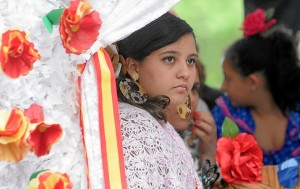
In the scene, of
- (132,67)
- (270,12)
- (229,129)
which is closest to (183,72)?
(132,67)

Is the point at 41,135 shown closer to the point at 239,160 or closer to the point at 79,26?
the point at 79,26

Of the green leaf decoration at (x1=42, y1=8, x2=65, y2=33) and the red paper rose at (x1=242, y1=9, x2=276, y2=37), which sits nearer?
the green leaf decoration at (x1=42, y1=8, x2=65, y2=33)

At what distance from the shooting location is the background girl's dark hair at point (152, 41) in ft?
7.20

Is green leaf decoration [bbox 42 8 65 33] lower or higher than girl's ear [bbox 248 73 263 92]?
lower

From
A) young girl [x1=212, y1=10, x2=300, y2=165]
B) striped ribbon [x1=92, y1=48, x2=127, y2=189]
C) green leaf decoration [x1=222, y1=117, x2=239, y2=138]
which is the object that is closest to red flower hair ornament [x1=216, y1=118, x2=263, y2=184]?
green leaf decoration [x1=222, y1=117, x2=239, y2=138]

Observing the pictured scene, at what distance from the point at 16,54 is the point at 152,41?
0.66 m

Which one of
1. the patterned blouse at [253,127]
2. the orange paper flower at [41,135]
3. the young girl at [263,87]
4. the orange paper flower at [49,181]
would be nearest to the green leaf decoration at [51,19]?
the orange paper flower at [41,135]

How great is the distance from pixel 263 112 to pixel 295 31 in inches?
24.4

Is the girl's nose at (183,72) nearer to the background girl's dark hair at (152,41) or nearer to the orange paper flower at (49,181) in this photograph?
the background girl's dark hair at (152,41)

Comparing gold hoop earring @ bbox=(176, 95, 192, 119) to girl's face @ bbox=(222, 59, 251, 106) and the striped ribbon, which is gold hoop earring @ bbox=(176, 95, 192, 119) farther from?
girl's face @ bbox=(222, 59, 251, 106)

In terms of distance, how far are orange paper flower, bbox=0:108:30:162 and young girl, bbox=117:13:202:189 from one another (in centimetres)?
42

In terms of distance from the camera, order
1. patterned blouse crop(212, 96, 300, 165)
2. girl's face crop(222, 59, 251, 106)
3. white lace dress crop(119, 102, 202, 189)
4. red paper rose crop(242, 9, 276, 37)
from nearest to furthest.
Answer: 1. white lace dress crop(119, 102, 202, 189)
2. patterned blouse crop(212, 96, 300, 165)
3. girl's face crop(222, 59, 251, 106)
4. red paper rose crop(242, 9, 276, 37)

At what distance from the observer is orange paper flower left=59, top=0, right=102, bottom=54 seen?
1694 millimetres

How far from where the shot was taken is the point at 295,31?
4145 mm
